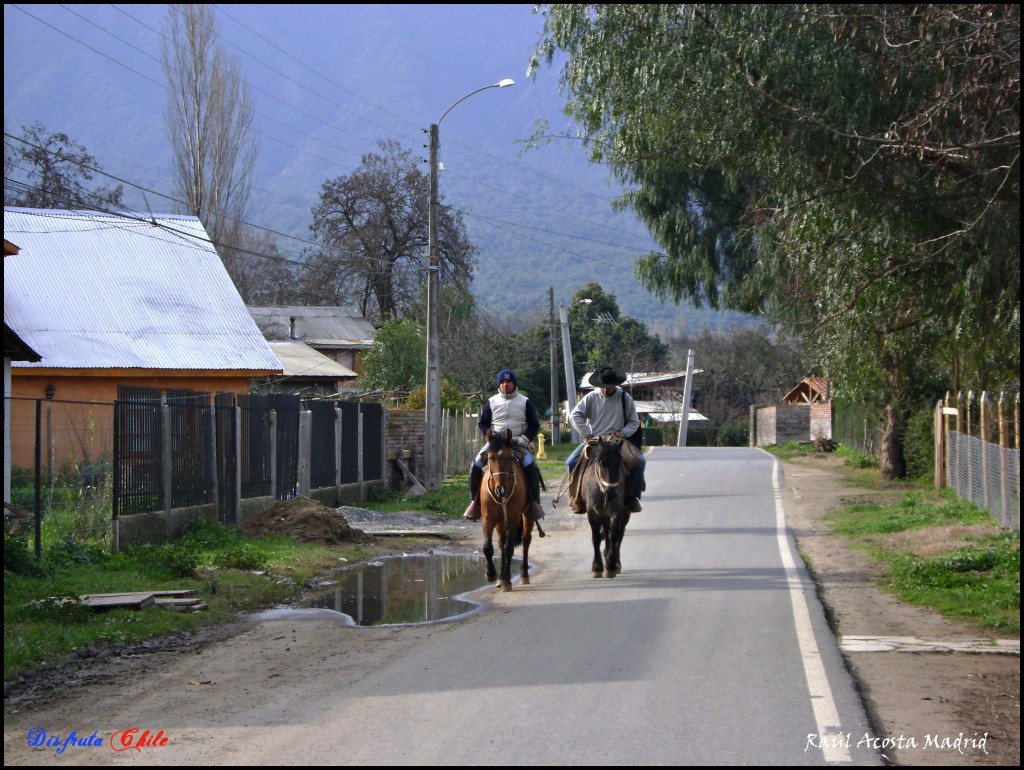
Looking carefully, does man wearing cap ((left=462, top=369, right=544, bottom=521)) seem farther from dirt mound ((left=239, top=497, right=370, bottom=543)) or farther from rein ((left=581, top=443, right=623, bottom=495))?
dirt mound ((left=239, top=497, right=370, bottom=543))

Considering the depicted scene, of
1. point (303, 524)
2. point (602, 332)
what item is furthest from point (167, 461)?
point (602, 332)

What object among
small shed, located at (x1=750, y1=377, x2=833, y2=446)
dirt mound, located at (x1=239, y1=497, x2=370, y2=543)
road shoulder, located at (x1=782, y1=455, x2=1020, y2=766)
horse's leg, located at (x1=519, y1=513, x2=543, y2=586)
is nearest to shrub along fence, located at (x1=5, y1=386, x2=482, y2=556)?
dirt mound, located at (x1=239, y1=497, x2=370, y2=543)

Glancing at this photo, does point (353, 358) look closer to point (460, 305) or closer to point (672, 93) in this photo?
point (460, 305)

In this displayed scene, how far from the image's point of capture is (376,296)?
6450 centimetres

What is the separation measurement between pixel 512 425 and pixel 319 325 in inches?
1837

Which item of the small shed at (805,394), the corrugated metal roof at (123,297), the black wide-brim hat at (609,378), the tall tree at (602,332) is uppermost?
the tall tree at (602,332)

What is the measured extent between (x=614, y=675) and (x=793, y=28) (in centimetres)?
636

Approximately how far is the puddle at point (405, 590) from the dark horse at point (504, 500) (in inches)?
25.0

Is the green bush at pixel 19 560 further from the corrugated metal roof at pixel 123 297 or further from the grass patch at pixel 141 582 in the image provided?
the corrugated metal roof at pixel 123 297

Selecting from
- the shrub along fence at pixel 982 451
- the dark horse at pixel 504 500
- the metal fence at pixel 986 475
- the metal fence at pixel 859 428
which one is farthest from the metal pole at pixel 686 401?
Answer: the dark horse at pixel 504 500

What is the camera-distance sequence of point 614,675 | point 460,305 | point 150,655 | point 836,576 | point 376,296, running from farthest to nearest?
point 376,296
point 460,305
point 836,576
point 150,655
point 614,675

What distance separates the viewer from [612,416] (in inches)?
515

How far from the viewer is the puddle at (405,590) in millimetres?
11109

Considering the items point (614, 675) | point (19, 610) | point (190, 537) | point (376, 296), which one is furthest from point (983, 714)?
point (376, 296)
